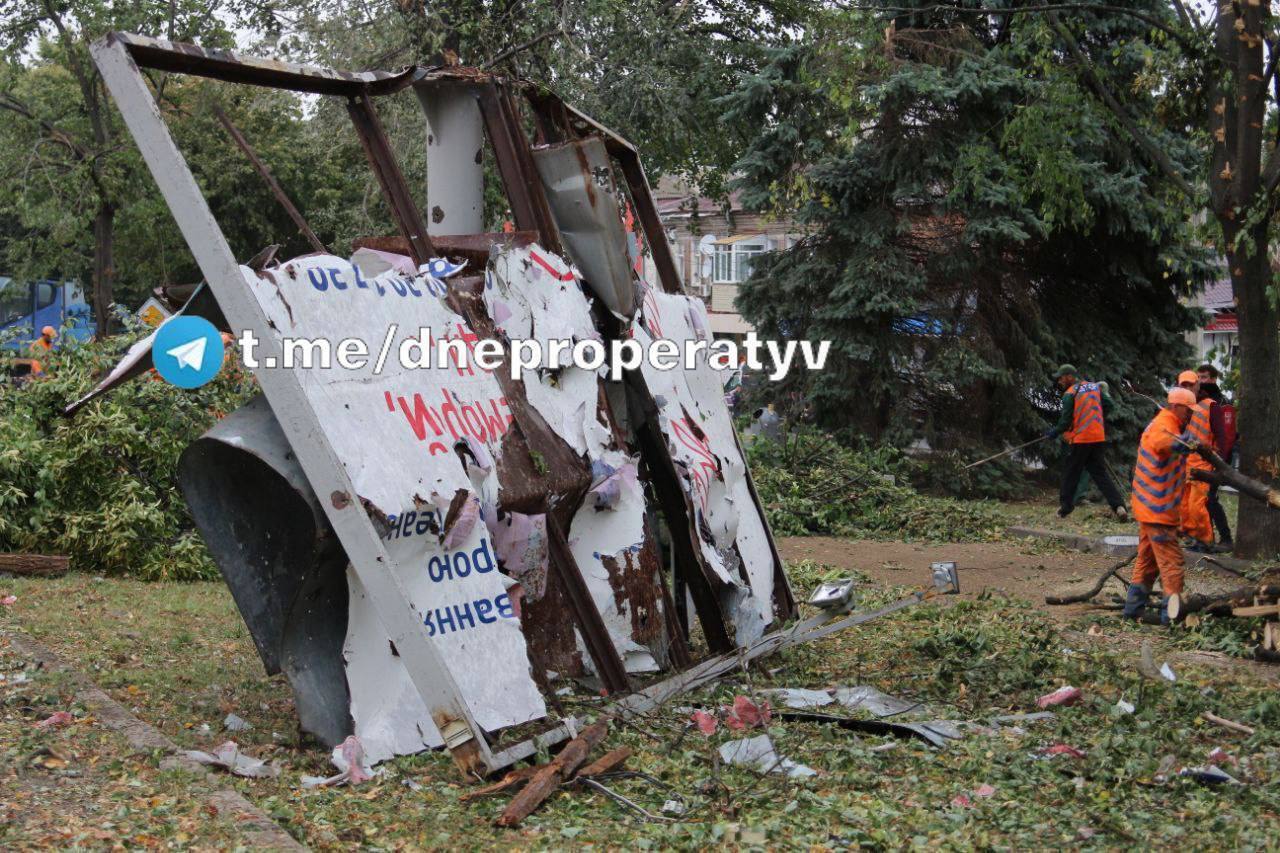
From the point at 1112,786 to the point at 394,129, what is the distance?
47.0ft

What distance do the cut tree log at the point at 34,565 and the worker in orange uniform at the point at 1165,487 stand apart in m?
7.35

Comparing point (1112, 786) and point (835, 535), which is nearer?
point (1112, 786)

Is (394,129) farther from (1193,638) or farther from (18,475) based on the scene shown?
(1193,638)

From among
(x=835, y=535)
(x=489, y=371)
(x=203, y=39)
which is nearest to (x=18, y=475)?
(x=489, y=371)

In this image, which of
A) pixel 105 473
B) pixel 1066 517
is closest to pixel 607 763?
pixel 105 473

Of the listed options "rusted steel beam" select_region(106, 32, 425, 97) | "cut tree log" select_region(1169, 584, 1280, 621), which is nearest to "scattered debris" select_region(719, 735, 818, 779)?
"rusted steel beam" select_region(106, 32, 425, 97)

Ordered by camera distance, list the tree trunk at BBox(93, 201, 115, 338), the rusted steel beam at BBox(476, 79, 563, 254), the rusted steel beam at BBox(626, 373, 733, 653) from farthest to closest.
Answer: the tree trunk at BBox(93, 201, 115, 338), the rusted steel beam at BBox(626, 373, 733, 653), the rusted steel beam at BBox(476, 79, 563, 254)

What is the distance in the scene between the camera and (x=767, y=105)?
19000 millimetres

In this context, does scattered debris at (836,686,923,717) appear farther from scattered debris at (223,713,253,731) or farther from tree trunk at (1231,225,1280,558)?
tree trunk at (1231,225,1280,558)

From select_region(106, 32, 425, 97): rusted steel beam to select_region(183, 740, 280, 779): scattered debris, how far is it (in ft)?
8.23

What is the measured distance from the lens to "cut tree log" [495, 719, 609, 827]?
431cm

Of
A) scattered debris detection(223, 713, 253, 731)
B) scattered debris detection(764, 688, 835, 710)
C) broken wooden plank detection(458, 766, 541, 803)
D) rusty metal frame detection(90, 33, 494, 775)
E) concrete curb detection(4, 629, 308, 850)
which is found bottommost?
scattered debris detection(764, 688, 835, 710)

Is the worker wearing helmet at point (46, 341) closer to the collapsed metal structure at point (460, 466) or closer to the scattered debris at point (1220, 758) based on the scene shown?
the collapsed metal structure at point (460, 466)

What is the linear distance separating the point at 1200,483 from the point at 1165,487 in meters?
3.87
